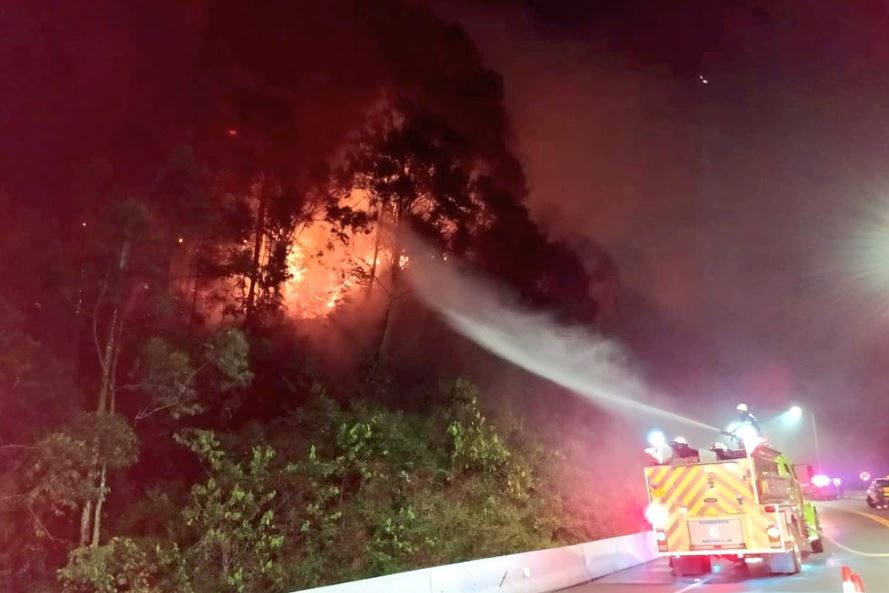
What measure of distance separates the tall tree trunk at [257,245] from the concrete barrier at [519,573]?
7950mm

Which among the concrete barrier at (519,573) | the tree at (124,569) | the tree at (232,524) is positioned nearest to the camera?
the tree at (124,569)

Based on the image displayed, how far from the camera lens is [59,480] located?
8773mm

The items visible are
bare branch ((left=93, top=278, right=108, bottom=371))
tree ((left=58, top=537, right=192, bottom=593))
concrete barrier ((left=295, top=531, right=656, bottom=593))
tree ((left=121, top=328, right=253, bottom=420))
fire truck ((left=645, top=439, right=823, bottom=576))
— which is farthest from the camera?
fire truck ((left=645, top=439, right=823, bottom=576))

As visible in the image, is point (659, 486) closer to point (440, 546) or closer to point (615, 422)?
point (440, 546)

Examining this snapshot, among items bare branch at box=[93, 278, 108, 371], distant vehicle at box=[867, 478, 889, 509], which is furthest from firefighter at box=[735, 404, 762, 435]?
distant vehicle at box=[867, 478, 889, 509]

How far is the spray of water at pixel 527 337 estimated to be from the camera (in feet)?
67.0

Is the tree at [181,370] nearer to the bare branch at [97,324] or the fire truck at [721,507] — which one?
the bare branch at [97,324]

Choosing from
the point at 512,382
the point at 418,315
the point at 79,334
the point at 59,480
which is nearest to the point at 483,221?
the point at 418,315

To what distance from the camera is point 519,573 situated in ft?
38.3

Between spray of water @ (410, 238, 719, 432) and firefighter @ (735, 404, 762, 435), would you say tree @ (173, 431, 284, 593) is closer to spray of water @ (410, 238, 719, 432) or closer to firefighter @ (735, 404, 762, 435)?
firefighter @ (735, 404, 762, 435)

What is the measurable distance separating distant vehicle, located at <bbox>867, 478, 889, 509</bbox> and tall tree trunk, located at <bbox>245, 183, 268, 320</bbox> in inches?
1254

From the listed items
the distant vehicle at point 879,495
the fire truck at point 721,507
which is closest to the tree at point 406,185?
the fire truck at point 721,507

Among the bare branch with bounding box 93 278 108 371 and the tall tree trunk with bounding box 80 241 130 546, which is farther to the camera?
the bare branch with bounding box 93 278 108 371

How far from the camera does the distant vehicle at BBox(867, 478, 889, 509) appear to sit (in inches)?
1357
